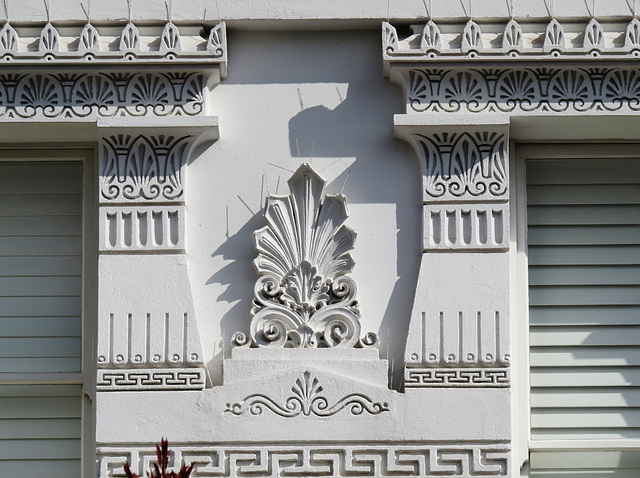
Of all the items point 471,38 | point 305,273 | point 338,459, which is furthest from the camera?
point 471,38

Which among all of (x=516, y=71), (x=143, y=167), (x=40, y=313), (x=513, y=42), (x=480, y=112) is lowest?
(x=40, y=313)

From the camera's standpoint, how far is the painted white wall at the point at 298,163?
667 cm

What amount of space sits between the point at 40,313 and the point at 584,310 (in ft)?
8.72

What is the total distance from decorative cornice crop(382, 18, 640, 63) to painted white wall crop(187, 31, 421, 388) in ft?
0.71

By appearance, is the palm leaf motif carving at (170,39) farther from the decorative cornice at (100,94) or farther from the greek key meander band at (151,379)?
the greek key meander band at (151,379)

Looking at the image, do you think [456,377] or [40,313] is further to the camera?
[40,313]

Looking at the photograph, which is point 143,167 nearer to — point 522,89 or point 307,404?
point 307,404

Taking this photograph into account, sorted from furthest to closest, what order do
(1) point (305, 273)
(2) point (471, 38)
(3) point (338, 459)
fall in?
1. (2) point (471, 38)
2. (1) point (305, 273)
3. (3) point (338, 459)

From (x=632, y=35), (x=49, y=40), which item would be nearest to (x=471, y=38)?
(x=632, y=35)

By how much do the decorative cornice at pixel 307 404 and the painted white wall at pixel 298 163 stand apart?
0.21 m

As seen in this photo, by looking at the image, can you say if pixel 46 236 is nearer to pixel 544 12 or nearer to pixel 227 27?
pixel 227 27

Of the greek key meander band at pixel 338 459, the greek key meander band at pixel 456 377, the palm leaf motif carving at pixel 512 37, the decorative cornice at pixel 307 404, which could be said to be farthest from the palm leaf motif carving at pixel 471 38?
the greek key meander band at pixel 338 459

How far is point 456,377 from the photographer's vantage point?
6504 mm

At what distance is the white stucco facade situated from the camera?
21.2ft
